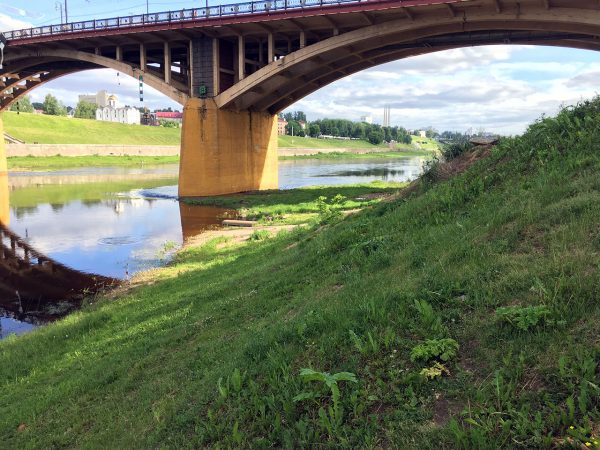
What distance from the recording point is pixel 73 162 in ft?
218

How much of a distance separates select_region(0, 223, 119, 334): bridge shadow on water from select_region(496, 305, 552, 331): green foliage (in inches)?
428

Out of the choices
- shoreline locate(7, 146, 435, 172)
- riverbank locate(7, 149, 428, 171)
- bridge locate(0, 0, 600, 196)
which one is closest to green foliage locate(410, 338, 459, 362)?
bridge locate(0, 0, 600, 196)

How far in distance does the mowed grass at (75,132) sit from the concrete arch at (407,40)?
173 feet

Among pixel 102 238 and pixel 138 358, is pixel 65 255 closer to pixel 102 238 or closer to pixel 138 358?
pixel 102 238

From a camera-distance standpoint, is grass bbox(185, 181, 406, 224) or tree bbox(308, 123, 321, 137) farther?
tree bbox(308, 123, 321, 137)

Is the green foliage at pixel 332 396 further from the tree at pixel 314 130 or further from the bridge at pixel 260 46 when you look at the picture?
the tree at pixel 314 130

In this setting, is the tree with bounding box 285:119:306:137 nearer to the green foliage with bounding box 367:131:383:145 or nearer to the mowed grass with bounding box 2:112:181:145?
the green foliage with bounding box 367:131:383:145

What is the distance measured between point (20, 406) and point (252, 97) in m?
32.5

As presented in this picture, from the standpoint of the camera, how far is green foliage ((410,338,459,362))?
3346mm

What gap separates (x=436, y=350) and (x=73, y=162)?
7226 cm

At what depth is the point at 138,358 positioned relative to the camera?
251 inches

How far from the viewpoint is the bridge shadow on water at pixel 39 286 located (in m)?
11.9

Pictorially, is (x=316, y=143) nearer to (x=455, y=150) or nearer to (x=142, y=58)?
(x=142, y=58)

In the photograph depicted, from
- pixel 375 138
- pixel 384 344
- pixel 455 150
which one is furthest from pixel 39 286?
pixel 375 138
